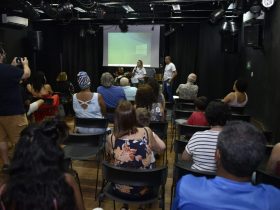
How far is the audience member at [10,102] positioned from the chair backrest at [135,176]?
1.53 m

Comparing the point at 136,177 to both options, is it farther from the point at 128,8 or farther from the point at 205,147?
the point at 128,8

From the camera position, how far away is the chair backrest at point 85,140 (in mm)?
3234

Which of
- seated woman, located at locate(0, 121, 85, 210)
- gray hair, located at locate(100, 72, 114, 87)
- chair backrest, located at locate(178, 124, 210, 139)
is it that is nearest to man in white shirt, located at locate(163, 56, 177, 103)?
gray hair, located at locate(100, 72, 114, 87)

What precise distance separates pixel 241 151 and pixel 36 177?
2.89ft

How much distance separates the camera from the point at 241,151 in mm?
1268

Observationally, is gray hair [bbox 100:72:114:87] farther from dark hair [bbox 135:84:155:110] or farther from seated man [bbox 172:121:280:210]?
seated man [bbox 172:121:280:210]

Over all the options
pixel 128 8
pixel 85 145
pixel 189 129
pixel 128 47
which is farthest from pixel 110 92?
pixel 128 47

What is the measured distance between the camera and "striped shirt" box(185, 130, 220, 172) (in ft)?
7.63

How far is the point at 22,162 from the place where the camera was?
1.25 m

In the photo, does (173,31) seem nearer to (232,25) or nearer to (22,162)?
(232,25)

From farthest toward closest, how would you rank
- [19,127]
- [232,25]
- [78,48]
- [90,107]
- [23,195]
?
1. [78,48]
2. [232,25]
3. [90,107]
4. [19,127]
5. [23,195]

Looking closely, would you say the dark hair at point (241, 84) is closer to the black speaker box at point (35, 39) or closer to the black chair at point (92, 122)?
the black chair at point (92, 122)

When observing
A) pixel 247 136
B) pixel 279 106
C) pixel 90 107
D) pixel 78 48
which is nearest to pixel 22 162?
pixel 247 136

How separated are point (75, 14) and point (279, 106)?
730 centimetres
